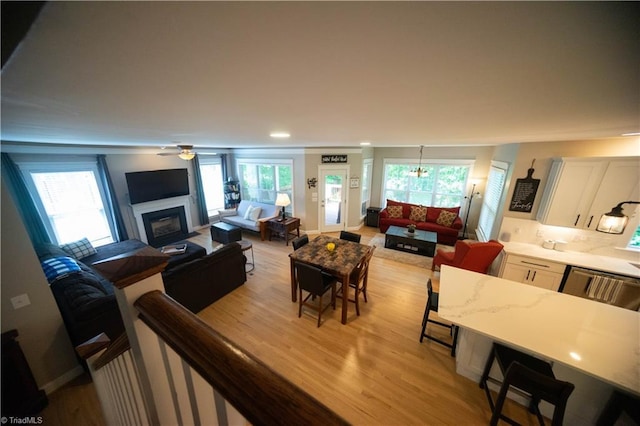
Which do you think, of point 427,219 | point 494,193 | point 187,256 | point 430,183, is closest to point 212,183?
point 187,256

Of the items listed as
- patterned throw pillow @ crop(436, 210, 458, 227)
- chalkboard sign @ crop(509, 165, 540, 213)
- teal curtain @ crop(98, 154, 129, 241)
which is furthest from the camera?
patterned throw pillow @ crop(436, 210, 458, 227)

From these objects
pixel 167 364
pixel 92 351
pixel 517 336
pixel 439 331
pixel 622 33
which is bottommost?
pixel 439 331

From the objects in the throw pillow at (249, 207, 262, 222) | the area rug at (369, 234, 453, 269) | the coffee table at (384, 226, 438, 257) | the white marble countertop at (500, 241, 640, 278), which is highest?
the white marble countertop at (500, 241, 640, 278)

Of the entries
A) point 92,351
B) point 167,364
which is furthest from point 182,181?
point 167,364

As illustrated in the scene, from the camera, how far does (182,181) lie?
18.2ft

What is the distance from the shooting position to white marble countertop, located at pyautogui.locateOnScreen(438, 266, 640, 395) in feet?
4.87

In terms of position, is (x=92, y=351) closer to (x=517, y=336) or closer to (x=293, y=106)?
(x=293, y=106)

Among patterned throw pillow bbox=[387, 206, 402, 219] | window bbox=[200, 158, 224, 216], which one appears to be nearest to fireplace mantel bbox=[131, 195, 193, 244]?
window bbox=[200, 158, 224, 216]

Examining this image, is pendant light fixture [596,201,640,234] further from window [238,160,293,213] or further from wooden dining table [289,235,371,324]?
window [238,160,293,213]

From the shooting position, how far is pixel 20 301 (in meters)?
1.87

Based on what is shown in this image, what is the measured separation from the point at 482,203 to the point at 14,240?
25.6 ft

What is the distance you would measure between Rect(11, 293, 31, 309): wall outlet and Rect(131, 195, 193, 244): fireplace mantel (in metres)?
3.38

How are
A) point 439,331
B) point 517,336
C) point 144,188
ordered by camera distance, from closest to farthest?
point 517,336 → point 439,331 → point 144,188

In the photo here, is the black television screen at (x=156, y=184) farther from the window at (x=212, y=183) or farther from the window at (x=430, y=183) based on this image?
the window at (x=430, y=183)
